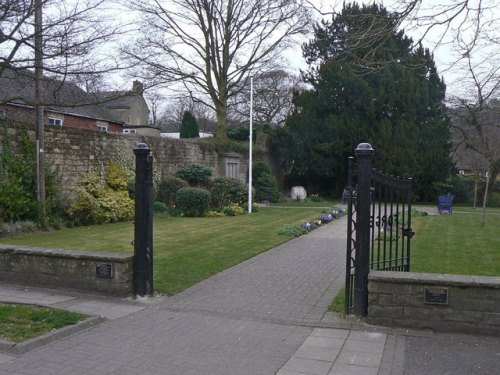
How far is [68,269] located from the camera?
7.12 meters

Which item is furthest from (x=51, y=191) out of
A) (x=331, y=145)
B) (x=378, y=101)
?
(x=378, y=101)

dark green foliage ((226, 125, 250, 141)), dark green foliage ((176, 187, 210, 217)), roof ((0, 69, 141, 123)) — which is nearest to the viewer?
roof ((0, 69, 141, 123))

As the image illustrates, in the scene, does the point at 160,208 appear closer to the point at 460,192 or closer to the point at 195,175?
the point at 195,175

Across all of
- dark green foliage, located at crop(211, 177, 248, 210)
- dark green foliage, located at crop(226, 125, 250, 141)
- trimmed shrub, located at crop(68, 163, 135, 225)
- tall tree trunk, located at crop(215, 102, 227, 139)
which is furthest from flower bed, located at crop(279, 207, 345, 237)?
dark green foliage, located at crop(226, 125, 250, 141)

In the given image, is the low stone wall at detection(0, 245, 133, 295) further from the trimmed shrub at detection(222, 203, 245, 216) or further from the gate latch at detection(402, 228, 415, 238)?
the trimmed shrub at detection(222, 203, 245, 216)

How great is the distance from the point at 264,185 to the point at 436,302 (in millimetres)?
22543

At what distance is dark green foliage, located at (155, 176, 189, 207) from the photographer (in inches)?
822

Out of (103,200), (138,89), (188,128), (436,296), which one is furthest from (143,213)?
(188,128)

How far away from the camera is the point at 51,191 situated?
14773 mm

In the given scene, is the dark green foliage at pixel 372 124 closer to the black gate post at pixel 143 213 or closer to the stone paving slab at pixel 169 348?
the black gate post at pixel 143 213

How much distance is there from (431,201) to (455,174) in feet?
8.31

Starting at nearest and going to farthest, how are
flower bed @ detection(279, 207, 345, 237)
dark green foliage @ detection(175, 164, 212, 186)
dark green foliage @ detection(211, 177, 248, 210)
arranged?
flower bed @ detection(279, 207, 345, 237), dark green foliage @ detection(211, 177, 248, 210), dark green foliage @ detection(175, 164, 212, 186)

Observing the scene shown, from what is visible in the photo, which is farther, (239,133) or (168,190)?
(239,133)

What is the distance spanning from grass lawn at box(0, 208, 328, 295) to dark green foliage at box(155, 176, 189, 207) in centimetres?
295
